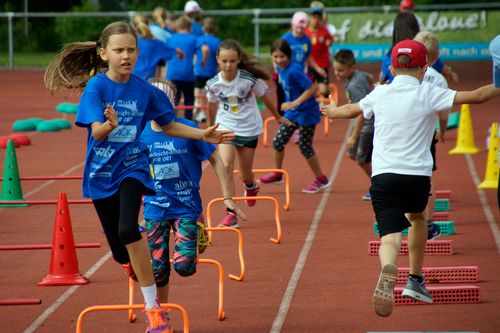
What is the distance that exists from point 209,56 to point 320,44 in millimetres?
2247

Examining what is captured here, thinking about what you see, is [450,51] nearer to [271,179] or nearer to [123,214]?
[271,179]

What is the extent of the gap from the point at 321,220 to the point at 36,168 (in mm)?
5570

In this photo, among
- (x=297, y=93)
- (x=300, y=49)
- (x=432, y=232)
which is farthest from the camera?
(x=300, y=49)

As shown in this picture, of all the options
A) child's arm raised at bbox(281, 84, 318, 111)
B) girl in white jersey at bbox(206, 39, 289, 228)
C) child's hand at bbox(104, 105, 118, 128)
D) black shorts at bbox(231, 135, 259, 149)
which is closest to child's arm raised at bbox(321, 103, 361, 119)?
child's hand at bbox(104, 105, 118, 128)

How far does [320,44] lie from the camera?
2053cm

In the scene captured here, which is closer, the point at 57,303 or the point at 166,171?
the point at 166,171

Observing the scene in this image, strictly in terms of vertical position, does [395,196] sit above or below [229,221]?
above

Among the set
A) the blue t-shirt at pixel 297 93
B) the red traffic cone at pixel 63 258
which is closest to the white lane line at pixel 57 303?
the red traffic cone at pixel 63 258

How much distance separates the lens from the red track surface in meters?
7.45

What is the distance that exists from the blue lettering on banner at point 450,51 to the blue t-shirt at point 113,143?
23.1 meters

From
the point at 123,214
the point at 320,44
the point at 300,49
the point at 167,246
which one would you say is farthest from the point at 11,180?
the point at 320,44

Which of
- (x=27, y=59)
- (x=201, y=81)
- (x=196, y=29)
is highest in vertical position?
(x=196, y=29)

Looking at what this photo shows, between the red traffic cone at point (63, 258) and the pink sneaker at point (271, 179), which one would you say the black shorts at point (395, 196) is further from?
the pink sneaker at point (271, 179)

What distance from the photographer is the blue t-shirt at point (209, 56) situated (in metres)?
19.6
